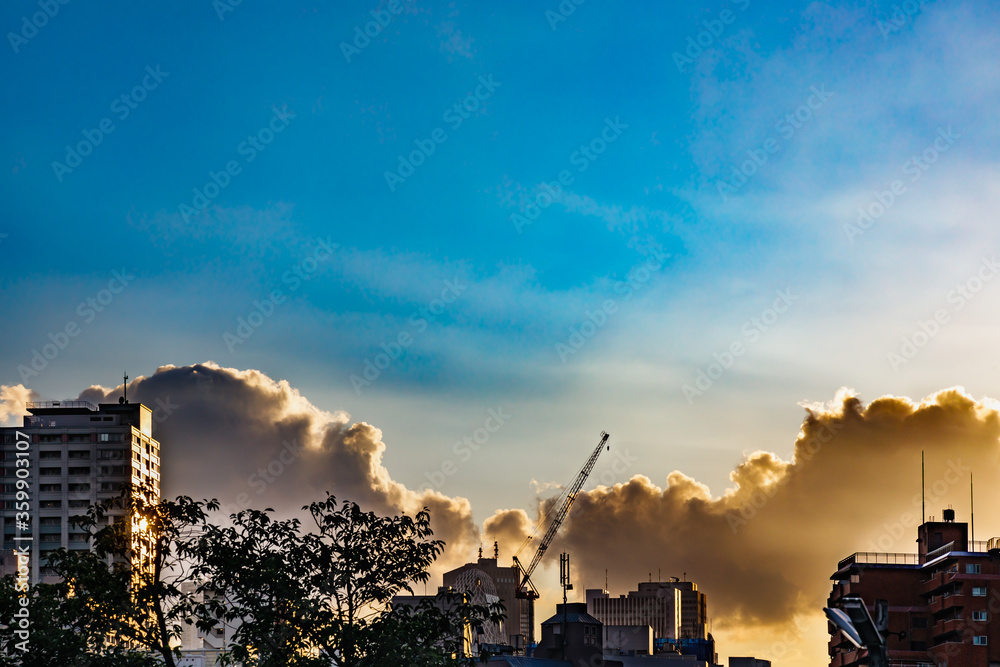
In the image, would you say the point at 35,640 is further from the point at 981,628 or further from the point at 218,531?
the point at 981,628

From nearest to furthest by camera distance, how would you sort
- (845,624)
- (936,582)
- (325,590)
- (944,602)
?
1. (845,624)
2. (325,590)
3. (944,602)
4. (936,582)

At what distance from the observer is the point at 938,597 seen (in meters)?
180

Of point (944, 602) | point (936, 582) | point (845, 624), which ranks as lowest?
point (944, 602)

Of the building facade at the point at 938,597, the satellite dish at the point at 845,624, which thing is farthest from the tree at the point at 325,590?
the building facade at the point at 938,597

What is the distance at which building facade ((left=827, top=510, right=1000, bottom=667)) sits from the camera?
170875 mm

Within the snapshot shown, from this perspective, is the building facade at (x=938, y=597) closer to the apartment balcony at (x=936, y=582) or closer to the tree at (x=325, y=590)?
the apartment balcony at (x=936, y=582)

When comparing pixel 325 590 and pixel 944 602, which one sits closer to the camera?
pixel 325 590

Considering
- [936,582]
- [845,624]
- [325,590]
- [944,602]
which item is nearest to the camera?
[845,624]

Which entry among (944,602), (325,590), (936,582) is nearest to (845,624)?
(325,590)

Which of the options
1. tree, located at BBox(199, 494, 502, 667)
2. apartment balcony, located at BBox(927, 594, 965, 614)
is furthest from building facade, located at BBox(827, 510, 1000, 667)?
tree, located at BBox(199, 494, 502, 667)

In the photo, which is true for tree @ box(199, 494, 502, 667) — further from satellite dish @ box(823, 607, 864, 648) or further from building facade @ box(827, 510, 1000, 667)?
building facade @ box(827, 510, 1000, 667)

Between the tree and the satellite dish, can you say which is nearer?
the satellite dish

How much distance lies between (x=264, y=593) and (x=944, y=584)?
156 metres

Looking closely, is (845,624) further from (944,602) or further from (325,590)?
(944,602)
